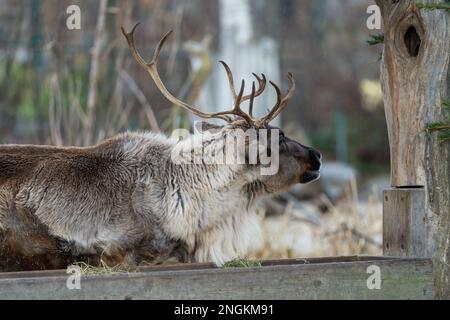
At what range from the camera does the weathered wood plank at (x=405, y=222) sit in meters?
4.75

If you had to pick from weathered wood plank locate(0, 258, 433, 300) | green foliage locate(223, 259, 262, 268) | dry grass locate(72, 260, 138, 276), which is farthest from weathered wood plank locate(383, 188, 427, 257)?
dry grass locate(72, 260, 138, 276)

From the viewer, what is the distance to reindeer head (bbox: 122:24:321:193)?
5.20 meters

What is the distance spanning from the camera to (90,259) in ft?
16.4

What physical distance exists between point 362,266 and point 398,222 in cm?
48

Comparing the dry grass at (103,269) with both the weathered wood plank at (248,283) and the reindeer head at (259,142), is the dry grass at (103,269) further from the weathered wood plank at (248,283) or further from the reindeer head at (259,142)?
the reindeer head at (259,142)

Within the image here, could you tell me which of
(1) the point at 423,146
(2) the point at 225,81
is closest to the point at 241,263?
(1) the point at 423,146

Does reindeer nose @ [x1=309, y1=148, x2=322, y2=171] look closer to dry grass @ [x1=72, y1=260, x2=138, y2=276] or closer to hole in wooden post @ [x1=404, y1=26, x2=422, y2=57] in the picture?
→ hole in wooden post @ [x1=404, y1=26, x2=422, y2=57]

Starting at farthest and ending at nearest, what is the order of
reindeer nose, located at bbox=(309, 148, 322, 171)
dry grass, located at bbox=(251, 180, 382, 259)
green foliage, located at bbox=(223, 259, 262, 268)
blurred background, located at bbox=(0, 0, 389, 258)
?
blurred background, located at bbox=(0, 0, 389, 258) < dry grass, located at bbox=(251, 180, 382, 259) < reindeer nose, located at bbox=(309, 148, 322, 171) < green foliage, located at bbox=(223, 259, 262, 268)

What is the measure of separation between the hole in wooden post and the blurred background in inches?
120

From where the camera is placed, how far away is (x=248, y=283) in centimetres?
436

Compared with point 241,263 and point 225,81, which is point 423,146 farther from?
point 225,81

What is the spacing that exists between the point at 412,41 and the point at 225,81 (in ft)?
19.8

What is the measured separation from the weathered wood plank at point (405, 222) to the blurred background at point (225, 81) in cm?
267
